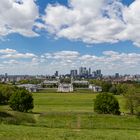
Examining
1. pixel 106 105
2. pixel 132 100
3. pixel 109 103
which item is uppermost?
pixel 132 100

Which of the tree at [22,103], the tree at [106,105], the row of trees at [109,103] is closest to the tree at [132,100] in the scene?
the row of trees at [109,103]

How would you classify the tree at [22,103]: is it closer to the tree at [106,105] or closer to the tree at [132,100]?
the tree at [106,105]

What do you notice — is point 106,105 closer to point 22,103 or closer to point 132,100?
point 132,100

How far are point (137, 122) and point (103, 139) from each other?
43871 mm

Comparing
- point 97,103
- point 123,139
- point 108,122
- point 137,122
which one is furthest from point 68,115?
point 123,139

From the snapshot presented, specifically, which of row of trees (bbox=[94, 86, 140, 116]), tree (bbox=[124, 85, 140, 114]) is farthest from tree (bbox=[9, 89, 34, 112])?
→ tree (bbox=[124, 85, 140, 114])

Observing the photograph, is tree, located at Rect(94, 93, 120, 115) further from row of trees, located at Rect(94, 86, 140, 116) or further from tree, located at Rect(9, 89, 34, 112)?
tree, located at Rect(9, 89, 34, 112)

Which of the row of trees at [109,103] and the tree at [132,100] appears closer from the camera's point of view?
the tree at [132,100]

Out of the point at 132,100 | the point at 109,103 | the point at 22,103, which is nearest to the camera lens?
the point at 109,103

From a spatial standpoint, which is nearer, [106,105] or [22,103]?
[106,105]

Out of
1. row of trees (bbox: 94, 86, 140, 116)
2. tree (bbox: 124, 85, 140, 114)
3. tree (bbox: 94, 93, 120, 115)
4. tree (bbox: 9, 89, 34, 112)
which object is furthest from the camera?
tree (bbox: 9, 89, 34, 112)

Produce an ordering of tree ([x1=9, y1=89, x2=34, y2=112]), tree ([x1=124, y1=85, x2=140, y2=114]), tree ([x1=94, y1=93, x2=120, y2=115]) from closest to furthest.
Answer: tree ([x1=124, y1=85, x2=140, y2=114]) → tree ([x1=94, y1=93, x2=120, y2=115]) → tree ([x1=9, y1=89, x2=34, y2=112])

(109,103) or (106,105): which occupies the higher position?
(109,103)

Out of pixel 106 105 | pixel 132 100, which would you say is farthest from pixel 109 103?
pixel 132 100
